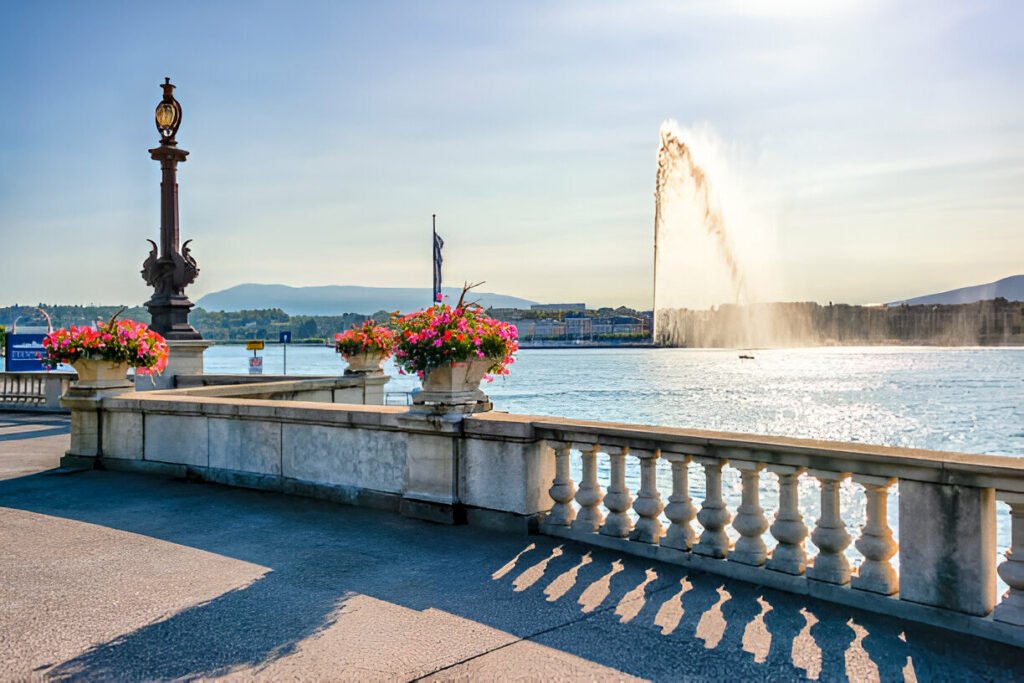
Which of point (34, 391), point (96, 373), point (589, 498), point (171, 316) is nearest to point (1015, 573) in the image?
point (589, 498)

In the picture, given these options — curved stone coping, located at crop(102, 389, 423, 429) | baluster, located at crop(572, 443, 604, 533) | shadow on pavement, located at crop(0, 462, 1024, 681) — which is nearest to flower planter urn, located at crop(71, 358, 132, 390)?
curved stone coping, located at crop(102, 389, 423, 429)

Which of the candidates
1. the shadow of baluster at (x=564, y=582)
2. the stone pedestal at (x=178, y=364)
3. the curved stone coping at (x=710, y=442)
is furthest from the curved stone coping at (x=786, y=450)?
the stone pedestal at (x=178, y=364)

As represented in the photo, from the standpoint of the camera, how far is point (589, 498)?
23.6 ft

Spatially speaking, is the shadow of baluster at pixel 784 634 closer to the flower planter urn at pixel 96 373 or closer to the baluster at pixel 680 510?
the baluster at pixel 680 510

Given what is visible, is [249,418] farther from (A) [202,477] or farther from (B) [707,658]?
(B) [707,658]

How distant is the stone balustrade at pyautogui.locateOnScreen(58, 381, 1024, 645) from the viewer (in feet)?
16.5

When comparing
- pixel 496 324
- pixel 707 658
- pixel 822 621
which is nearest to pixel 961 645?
pixel 822 621

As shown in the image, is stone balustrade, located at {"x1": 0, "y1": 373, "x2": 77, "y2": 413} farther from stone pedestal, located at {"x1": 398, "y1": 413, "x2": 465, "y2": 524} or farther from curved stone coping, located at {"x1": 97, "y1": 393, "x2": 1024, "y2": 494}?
stone pedestal, located at {"x1": 398, "y1": 413, "x2": 465, "y2": 524}

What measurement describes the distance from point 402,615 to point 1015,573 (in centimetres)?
358

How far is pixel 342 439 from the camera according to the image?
9.08 metres

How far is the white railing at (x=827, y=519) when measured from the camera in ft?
16.3

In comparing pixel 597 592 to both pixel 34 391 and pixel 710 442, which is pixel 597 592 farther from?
pixel 34 391

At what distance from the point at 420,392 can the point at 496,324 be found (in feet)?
3.24

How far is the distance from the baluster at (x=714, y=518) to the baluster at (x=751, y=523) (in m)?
0.16
